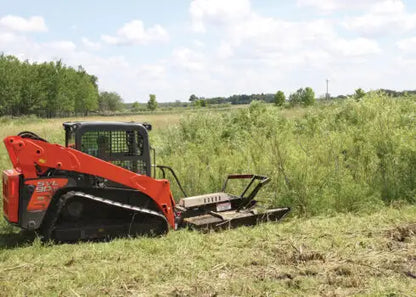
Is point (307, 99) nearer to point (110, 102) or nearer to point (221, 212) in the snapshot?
point (221, 212)

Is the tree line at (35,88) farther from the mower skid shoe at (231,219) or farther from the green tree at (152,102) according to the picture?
the mower skid shoe at (231,219)

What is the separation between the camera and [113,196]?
6762 mm

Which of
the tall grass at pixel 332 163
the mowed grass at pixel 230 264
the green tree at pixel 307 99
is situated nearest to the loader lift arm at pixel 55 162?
the mowed grass at pixel 230 264

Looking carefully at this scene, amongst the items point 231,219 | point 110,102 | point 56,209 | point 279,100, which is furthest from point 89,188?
point 110,102

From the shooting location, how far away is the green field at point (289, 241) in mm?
4805

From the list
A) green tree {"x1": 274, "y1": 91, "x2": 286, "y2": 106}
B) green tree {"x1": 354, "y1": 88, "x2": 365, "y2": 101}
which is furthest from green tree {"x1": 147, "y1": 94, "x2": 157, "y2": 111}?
green tree {"x1": 354, "y1": 88, "x2": 365, "y2": 101}

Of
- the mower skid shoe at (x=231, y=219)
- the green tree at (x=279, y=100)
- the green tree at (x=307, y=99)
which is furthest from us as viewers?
the green tree at (x=307, y=99)

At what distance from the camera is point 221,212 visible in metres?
8.05

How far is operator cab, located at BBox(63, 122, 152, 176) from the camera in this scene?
6676mm

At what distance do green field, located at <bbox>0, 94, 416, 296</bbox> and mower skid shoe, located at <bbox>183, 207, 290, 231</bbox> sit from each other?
24 cm

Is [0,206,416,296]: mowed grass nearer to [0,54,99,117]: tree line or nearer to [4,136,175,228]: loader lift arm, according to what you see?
[4,136,175,228]: loader lift arm

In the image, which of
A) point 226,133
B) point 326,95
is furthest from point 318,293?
point 326,95

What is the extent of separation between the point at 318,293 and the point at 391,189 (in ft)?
18.1

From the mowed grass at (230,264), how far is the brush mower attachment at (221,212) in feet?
0.85
